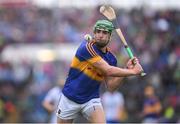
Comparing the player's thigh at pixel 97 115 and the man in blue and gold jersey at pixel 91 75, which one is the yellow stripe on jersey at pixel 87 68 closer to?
the man in blue and gold jersey at pixel 91 75

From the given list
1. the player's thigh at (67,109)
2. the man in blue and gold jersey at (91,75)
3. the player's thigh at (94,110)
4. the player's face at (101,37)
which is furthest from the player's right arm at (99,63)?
the player's thigh at (67,109)

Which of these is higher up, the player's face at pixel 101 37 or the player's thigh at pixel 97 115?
the player's face at pixel 101 37

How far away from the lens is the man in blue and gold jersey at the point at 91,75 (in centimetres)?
1155

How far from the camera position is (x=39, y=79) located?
20.9 meters

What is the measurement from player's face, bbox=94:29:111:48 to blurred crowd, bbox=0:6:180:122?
20.5 ft

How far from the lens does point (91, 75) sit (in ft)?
38.8

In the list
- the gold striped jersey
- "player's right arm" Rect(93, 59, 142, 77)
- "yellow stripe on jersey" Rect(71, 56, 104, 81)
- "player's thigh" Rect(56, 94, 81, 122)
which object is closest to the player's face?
the gold striped jersey

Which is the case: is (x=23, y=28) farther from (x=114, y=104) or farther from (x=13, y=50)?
(x=114, y=104)

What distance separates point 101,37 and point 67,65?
958 centimetres

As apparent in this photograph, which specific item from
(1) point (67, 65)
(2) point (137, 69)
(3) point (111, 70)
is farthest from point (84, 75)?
(1) point (67, 65)

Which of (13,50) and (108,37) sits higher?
(108,37)

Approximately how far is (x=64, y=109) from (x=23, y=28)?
38.6ft

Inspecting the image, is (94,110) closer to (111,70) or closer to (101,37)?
→ (111,70)

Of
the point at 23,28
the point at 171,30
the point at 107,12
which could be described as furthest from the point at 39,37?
the point at 107,12
